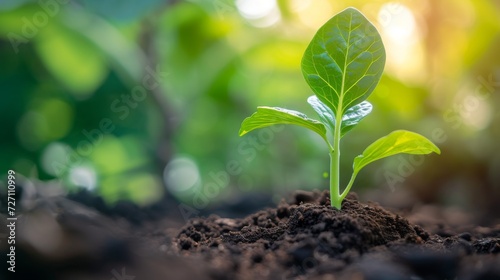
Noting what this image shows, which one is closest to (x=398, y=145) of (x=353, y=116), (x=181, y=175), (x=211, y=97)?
(x=353, y=116)

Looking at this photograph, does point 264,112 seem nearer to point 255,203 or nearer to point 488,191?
point 255,203

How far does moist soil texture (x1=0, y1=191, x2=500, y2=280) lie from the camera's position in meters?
0.54

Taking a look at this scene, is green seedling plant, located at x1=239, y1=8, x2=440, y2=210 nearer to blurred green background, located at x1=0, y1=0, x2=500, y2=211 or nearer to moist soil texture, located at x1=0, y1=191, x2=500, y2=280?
moist soil texture, located at x1=0, y1=191, x2=500, y2=280

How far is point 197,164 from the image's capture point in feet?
9.68

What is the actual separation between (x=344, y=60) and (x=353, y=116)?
105 millimetres

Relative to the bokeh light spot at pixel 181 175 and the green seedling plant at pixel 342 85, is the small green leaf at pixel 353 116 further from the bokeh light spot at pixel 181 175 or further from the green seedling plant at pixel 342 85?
the bokeh light spot at pixel 181 175

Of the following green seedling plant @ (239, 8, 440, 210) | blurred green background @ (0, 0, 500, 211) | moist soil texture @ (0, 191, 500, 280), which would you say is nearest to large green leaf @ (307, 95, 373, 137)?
green seedling plant @ (239, 8, 440, 210)

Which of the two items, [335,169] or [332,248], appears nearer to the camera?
[332,248]

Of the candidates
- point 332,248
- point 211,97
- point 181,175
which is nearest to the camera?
point 332,248

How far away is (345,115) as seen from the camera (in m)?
0.90

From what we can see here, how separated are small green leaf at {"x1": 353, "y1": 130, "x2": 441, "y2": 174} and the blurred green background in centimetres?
140

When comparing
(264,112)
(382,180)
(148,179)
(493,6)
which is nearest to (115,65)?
(148,179)

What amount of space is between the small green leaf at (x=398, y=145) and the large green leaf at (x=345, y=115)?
59mm

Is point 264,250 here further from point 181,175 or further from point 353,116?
point 181,175
